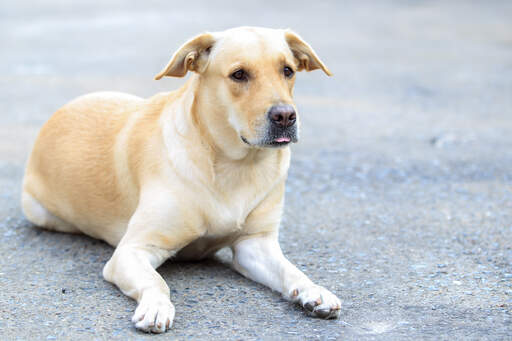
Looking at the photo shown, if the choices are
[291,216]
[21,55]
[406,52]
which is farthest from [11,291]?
[406,52]

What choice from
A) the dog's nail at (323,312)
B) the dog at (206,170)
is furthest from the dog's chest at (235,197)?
the dog's nail at (323,312)

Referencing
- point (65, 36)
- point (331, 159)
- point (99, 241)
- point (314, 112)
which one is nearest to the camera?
point (99, 241)

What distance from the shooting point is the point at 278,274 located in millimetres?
3748

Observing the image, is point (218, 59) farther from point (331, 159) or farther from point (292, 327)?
point (331, 159)

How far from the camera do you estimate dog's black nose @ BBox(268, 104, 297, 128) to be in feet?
11.4

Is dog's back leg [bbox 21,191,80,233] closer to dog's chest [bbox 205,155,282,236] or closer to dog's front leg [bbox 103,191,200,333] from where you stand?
dog's front leg [bbox 103,191,200,333]

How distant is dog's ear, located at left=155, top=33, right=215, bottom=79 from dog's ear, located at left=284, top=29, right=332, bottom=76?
1.39 feet

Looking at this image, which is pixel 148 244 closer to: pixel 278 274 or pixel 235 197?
pixel 235 197

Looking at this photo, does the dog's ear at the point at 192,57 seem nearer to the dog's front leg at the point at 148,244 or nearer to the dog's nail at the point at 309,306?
the dog's front leg at the point at 148,244

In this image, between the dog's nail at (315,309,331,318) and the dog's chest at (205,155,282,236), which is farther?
the dog's chest at (205,155,282,236)

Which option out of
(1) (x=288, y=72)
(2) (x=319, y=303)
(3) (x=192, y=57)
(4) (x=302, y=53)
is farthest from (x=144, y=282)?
(4) (x=302, y=53)

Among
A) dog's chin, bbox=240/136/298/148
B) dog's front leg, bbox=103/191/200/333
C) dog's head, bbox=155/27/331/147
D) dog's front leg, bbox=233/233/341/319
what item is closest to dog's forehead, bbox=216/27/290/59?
dog's head, bbox=155/27/331/147

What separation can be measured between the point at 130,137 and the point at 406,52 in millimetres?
8689

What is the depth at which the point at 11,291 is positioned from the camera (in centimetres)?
370
